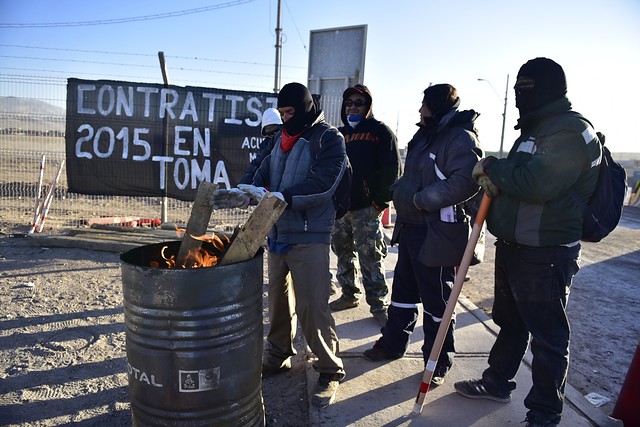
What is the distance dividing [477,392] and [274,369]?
1.41 meters

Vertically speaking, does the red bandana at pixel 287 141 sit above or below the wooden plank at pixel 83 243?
above

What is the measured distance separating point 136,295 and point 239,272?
1.56ft

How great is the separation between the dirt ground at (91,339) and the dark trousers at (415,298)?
776 millimetres

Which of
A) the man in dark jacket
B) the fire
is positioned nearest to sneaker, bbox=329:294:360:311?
the man in dark jacket

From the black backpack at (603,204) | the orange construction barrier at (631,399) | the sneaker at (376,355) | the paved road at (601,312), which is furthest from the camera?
the paved road at (601,312)

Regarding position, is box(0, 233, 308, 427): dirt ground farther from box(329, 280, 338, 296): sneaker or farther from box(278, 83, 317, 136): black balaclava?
box(278, 83, 317, 136): black balaclava

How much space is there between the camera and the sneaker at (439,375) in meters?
2.97

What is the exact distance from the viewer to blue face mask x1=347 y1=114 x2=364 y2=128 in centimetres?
414

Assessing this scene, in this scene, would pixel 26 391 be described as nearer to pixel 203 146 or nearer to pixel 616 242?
pixel 203 146

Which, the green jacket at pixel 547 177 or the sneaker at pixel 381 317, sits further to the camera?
the sneaker at pixel 381 317

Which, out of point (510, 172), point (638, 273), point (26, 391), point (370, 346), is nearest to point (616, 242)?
point (638, 273)

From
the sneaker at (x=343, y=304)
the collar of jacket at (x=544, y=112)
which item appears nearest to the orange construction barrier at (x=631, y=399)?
the collar of jacket at (x=544, y=112)

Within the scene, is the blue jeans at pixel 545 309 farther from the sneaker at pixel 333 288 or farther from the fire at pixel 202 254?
the sneaker at pixel 333 288

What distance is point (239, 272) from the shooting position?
208 cm
